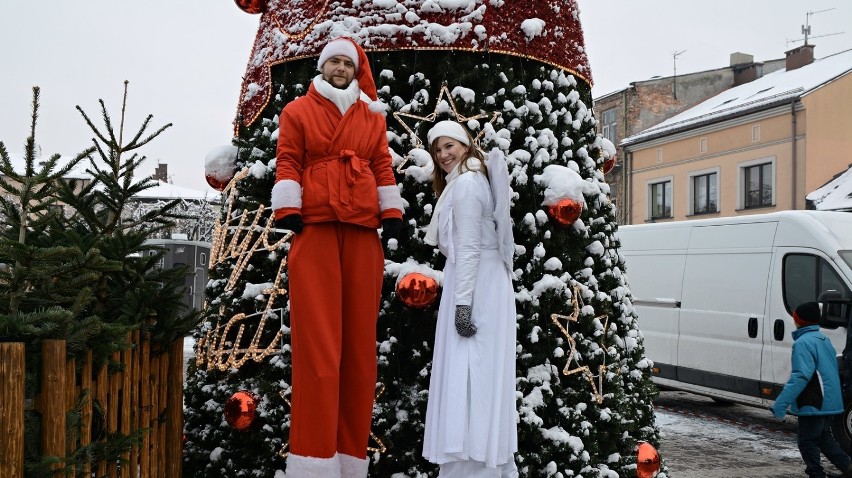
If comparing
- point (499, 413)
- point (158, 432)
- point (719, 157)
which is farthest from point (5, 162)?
point (719, 157)

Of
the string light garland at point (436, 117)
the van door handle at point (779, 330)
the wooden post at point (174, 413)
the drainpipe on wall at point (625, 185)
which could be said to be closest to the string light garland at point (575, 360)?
the string light garland at point (436, 117)

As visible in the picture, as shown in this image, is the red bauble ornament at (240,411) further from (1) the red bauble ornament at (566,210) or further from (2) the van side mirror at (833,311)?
(2) the van side mirror at (833,311)

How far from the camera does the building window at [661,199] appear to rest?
29.9m

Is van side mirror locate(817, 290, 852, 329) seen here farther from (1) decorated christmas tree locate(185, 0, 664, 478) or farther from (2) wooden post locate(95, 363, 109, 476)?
(2) wooden post locate(95, 363, 109, 476)

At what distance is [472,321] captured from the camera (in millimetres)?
4055

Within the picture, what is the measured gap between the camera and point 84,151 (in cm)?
341

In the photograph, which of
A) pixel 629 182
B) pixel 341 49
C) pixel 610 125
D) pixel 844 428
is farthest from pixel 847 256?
pixel 610 125

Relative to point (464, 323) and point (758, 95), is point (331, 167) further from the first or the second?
point (758, 95)

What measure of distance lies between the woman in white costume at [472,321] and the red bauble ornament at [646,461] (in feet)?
3.27

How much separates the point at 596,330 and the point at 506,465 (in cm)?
93

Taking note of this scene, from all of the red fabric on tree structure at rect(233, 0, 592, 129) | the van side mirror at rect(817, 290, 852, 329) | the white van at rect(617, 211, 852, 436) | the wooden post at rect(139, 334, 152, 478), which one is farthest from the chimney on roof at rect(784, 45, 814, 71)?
the wooden post at rect(139, 334, 152, 478)

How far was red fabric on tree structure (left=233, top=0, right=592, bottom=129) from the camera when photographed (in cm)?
454

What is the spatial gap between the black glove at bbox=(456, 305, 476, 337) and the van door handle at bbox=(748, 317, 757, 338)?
7.56 m

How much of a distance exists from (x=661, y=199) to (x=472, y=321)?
27533mm
